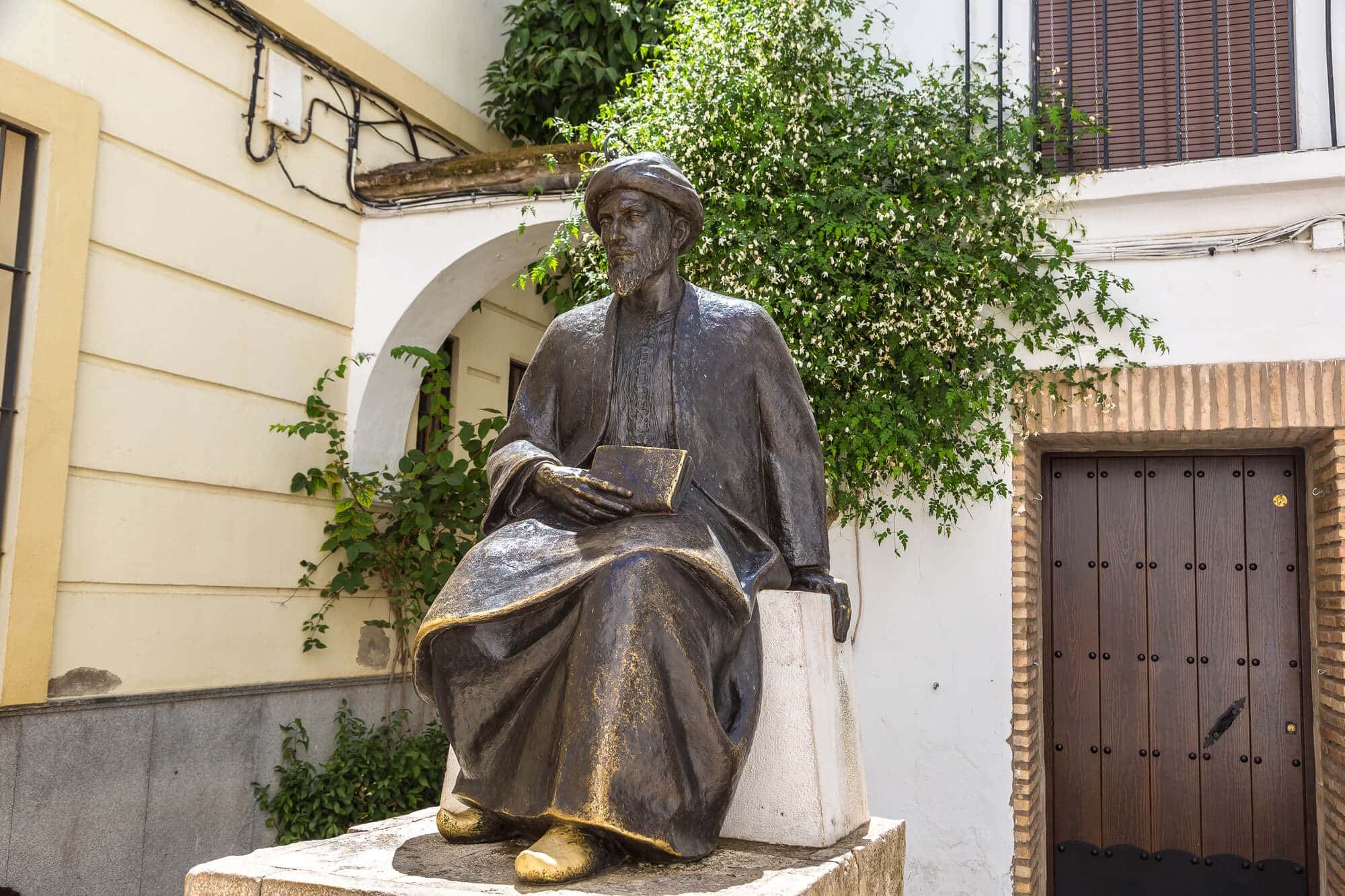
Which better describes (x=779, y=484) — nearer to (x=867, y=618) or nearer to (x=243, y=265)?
(x=867, y=618)

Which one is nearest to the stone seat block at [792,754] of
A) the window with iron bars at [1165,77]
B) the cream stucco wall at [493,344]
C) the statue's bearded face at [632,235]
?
the statue's bearded face at [632,235]

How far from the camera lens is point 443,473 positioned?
5723 mm

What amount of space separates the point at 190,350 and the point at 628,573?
3.37 m

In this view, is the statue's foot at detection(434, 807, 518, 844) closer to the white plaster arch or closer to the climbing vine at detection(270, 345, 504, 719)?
the climbing vine at detection(270, 345, 504, 719)

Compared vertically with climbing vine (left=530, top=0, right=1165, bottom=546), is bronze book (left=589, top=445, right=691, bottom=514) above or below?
below

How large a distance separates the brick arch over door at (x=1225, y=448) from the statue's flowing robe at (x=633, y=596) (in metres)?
2.46

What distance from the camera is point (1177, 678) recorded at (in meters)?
5.18

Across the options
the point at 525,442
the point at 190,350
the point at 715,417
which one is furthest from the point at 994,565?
the point at 190,350

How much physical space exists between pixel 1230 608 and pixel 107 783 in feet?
15.4

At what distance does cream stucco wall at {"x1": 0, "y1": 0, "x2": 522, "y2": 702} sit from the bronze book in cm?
278

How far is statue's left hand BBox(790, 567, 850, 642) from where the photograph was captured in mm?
2730

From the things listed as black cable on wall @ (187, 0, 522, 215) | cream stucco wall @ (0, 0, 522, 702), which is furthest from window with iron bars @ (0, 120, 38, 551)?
black cable on wall @ (187, 0, 522, 215)

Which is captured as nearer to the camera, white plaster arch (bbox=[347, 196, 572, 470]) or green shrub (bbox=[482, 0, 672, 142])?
white plaster arch (bbox=[347, 196, 572, 470])

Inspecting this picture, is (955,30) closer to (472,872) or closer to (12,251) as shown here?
(12,251)
